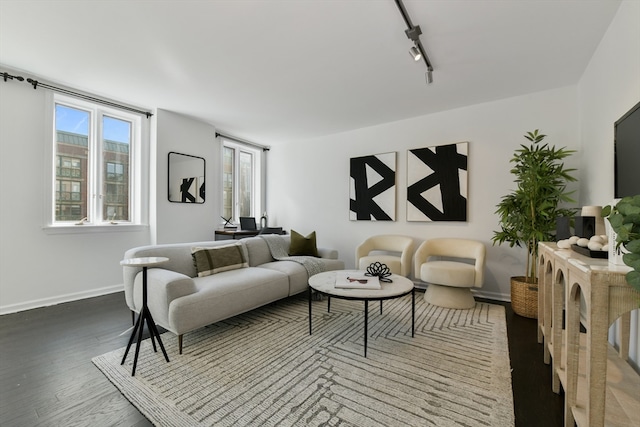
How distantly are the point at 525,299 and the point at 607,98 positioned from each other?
195cm

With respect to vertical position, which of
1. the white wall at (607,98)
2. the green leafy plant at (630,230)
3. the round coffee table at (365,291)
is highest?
the white wall at (607,98)

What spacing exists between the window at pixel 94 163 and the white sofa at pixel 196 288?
5.09ft

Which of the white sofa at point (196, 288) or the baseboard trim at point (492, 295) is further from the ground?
the white sofa at point (196, 288)

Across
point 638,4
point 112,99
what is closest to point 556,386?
point 638,4

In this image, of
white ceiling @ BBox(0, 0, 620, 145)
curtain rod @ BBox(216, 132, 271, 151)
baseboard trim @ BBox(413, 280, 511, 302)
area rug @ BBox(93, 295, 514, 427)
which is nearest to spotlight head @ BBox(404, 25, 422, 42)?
white ceiling @ BBox(0, 0, 620, 145)

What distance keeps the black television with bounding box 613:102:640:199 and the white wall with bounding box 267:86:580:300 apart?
5.17ft

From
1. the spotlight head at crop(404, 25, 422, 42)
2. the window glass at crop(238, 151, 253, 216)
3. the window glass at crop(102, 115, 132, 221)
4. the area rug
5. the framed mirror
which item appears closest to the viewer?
the area rug

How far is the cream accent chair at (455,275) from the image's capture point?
10.1 ft

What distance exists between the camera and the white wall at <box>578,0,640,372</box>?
5.88 ft

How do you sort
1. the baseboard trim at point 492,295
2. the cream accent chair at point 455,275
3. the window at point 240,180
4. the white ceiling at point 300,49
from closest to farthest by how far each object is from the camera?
1. the white ceiling at point 300,49
2. the cream accent chair at point 455,275
3. the baseboard trim at point 492,295
4. the window at point 240,180

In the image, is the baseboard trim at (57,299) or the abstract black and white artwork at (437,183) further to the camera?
the abstract black and white artwork at (437,183)

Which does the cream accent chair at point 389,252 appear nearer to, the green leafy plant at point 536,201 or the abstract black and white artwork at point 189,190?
the green leafy plant at point 536,201

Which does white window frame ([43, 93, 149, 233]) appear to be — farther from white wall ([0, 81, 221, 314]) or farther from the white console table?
the white console table

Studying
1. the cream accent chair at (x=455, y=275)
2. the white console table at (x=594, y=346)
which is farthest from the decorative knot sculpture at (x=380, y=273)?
the white console table at (x=594, y=346)
